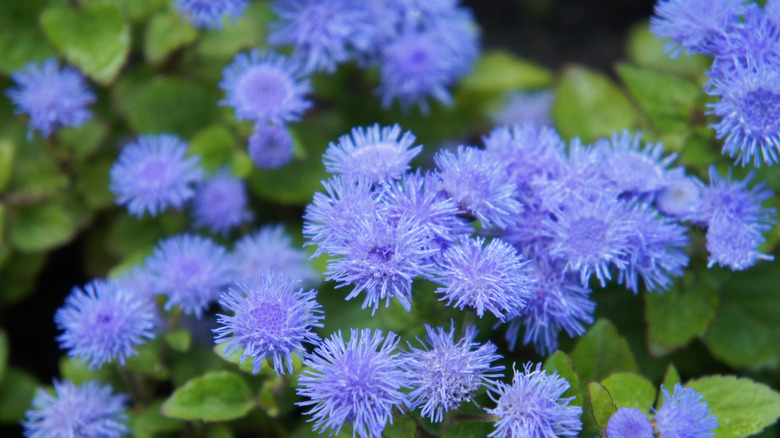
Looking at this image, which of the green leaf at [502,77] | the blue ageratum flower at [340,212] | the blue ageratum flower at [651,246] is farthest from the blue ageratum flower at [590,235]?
→ the green leaf at [502,77]

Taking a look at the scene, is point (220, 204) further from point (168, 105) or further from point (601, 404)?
point (601, 404)

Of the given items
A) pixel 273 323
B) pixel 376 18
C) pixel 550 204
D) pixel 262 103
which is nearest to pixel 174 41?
pixel 262 103

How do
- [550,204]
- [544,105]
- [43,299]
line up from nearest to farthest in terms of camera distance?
[550,204]
[43,299]
[544,105]

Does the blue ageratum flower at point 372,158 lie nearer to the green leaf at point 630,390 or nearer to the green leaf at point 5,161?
the green leaf at point 630,390

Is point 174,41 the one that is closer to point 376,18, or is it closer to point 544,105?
point 376,18

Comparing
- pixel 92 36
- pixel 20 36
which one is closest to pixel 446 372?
pixel 92 36
